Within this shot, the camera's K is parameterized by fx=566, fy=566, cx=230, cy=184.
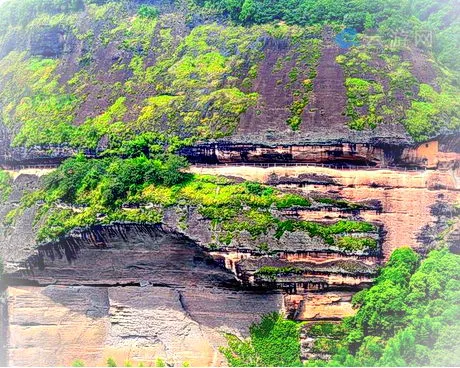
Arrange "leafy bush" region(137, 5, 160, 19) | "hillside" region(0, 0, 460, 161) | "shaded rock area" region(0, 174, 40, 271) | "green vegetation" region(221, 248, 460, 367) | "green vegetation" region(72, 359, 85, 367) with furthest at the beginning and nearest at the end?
"leafy bush" region(137, 5, 160, 19) < "shaded rock area" region(0, 174, 40, 271) < "hillside" region(0, 0, 460, 161) < "green vegetation" region(72, 359, 85, 367) < "green vegetation" region(221, 248, 460, 367)

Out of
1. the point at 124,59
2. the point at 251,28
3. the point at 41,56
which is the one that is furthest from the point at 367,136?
the point at 41,56

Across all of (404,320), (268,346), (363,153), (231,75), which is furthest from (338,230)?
(231,75)

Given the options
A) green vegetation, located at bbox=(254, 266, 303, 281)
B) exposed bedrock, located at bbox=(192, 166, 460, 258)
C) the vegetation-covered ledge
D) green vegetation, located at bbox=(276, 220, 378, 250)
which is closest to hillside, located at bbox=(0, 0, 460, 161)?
exposed bedrock, located at bbox=(192, 166, 460, 258)

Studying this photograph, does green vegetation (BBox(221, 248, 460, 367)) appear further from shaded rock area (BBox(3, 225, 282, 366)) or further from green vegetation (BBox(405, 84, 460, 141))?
green vegetation (BBox(405, 84, 460, 141))

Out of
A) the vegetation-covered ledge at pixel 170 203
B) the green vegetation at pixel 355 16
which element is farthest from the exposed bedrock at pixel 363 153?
the green vegetation at pixel 355 16

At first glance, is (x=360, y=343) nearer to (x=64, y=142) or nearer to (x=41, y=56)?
(x=64, y=142)

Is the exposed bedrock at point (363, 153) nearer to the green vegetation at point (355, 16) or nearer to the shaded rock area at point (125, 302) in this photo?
the shaded rock area at point (125, 302)
